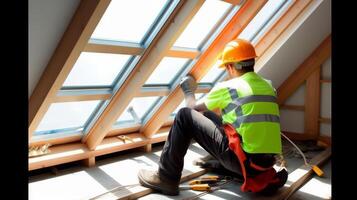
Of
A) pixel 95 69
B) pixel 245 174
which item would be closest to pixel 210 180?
pixel 245 174

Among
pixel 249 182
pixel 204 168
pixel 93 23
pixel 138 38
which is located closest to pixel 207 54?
pixel 138 38

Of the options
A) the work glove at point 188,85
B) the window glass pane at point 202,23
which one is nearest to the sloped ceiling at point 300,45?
the window glass pane at point 202,23

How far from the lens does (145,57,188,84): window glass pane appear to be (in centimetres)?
305

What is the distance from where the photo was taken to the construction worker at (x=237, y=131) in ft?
7.38

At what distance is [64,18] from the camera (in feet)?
6.08

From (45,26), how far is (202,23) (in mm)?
1451

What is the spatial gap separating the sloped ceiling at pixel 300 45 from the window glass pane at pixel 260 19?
380 millimetres

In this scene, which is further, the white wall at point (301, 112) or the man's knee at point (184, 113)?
the white wall at point (301, 112)

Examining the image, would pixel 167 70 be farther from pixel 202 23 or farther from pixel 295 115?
pixel 295 115

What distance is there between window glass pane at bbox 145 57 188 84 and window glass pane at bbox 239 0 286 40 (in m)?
0.78

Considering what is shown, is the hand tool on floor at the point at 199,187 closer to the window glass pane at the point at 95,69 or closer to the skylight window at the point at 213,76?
the window glass pane at the point at 95,69

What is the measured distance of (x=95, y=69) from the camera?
8.29ft

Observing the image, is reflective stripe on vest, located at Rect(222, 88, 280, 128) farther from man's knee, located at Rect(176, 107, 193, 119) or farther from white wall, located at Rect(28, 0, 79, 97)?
white wall, located at Rect(28, 0, 79, 97)

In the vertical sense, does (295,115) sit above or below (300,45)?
below
